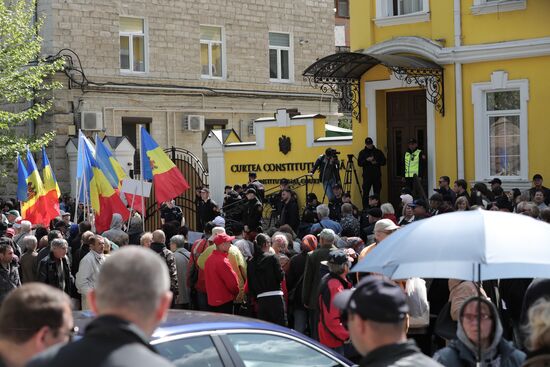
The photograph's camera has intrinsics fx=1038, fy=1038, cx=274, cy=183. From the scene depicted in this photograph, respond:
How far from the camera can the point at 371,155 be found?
72.6 feet

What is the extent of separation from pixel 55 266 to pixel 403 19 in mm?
11331

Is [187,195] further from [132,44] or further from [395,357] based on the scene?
[395,357]

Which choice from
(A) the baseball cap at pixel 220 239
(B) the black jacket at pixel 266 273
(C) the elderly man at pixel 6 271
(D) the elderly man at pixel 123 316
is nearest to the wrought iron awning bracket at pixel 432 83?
(A) the baseball cap at pixel 220 239

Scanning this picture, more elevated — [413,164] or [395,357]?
[413,164]

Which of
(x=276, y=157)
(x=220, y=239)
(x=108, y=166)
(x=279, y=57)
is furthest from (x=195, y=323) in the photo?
(x=279, y=57)

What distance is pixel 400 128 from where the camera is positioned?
22984 mm

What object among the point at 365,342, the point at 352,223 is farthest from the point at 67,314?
the point at 352,223

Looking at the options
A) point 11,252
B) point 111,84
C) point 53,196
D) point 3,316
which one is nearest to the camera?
point 3,316

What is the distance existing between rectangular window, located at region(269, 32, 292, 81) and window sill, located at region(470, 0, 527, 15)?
14.7 metres

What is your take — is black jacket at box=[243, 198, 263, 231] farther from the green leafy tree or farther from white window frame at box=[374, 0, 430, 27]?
the green leafy tree

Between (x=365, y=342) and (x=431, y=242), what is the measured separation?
282 centimetres

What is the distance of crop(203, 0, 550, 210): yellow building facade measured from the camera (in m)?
20.4

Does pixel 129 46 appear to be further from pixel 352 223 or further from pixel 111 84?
pixel 352 223

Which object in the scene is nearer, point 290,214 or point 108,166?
point 108,166
